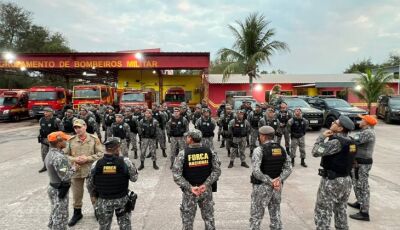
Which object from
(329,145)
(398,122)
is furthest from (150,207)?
(398,122)

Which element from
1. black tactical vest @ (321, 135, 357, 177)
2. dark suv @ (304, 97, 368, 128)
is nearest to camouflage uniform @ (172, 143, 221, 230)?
black tactical vest @ (321, 135, 357, 177)

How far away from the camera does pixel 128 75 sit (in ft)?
99.8

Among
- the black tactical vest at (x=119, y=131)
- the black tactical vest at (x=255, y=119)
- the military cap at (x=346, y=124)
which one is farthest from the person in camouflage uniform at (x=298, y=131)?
the black tactical vest at (x=119, y=131)

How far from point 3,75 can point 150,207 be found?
45.7 m

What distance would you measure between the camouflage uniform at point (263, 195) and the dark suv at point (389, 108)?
19.4 metres

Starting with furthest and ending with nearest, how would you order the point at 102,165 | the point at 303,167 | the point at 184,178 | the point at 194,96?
the point at 194,96, the point at 303,167, the point at 184,178, the point at 102,165

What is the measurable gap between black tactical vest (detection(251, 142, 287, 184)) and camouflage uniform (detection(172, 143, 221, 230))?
643 millimetres

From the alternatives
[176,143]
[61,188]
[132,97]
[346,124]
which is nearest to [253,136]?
[176,143]

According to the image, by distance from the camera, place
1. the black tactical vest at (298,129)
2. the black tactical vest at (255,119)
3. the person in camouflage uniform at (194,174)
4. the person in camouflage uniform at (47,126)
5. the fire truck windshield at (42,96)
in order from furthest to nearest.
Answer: the fire truck windshield at (42,96) → the black tactical vest at (255,119) → the black tactical vest at (298,129) → the person in camouflage uniform at (47,126) → the person in camouflage uniform at (194,174)

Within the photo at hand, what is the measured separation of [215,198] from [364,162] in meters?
3.03

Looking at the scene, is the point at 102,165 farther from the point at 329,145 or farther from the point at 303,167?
the point at 303,167

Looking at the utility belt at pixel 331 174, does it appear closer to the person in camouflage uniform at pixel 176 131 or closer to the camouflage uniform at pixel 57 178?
the camouflage uniform at pixel 57 178

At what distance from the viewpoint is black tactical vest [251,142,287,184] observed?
4.41 meters

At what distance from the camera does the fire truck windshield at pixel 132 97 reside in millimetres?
19763
